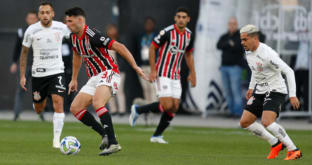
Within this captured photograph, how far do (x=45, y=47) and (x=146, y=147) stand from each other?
2.31 metres

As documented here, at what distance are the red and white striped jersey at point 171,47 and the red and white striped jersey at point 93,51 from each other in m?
2.97

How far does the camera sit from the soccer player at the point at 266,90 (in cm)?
1061

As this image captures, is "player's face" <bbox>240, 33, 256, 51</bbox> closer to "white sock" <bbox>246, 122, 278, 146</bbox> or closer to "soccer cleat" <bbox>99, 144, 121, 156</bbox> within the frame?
"white sock" <bbox>246, 122, 278, 146</bbox>

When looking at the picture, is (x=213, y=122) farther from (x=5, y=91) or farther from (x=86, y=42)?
(x=86, y=42)

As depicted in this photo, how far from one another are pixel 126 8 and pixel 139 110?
25.4 ft

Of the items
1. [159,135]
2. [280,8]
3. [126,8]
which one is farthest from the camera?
[126,8]

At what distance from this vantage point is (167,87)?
13.7 meters

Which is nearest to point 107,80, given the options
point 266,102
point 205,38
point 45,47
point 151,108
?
point 45,47

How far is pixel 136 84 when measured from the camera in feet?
71.9

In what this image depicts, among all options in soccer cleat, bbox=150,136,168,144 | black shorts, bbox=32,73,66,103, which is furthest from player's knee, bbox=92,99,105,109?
soccer cleat, bbox=150,136,168,144

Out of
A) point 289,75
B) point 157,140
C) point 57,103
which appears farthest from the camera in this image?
point 157,140

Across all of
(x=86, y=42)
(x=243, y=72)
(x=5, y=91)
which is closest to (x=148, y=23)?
(x=243, y=72)

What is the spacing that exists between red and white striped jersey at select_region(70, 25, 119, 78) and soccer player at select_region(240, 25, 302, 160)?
→ 1945mm

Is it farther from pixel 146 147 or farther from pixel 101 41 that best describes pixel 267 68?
pixel 146 147
